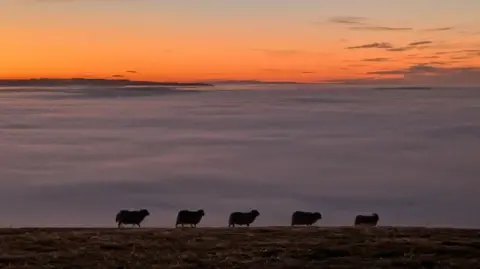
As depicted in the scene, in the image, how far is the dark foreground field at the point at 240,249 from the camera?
11961mm

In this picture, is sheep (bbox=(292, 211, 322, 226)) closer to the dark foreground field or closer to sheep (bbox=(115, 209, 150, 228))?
sheep (bbox=(115, 209, 150, 228))

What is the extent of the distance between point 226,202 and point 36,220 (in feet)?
30.9

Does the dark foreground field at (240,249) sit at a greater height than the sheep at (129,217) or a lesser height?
lesser

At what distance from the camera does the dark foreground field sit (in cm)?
1196

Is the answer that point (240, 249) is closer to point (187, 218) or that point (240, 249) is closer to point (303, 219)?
point (187, 218)

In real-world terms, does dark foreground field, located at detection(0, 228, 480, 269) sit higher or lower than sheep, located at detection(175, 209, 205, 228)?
lower

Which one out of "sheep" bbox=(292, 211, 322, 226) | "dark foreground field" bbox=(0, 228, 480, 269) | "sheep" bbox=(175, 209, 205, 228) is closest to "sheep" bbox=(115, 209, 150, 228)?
"sheep" bbox=(175, 209, 205, 228)

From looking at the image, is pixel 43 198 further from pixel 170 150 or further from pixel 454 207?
pixel 170 150

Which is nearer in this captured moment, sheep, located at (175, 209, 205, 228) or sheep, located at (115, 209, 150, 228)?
sheep, located at (115, 209, 150, 228)

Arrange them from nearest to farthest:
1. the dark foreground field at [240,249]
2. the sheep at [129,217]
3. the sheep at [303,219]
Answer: the dark foreground field at [240,249], the sheep at [129,217], the sheep at [303,219]

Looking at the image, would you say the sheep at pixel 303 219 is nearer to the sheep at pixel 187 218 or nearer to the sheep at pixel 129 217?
the sheep at pixel 187 218

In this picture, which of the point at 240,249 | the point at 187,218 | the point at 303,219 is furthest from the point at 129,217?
the point at 240,249

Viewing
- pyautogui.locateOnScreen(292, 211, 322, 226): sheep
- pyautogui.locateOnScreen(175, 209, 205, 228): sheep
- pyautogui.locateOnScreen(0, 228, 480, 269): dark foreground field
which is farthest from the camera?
pyautogui.locateOnScreen(292, 211, 322, 226): sheep

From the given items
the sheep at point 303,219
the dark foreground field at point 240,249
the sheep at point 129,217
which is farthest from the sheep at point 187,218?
the dark foreground field at point 240,249
